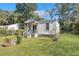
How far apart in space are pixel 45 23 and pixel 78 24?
0.34 meters

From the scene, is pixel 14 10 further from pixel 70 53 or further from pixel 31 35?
pixel 70 53

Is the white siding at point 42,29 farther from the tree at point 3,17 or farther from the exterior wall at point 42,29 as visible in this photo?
the tree at point 3,17

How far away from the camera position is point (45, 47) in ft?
15.6

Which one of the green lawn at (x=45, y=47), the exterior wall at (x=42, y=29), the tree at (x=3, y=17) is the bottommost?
the green lawn at (x=45, y=47)

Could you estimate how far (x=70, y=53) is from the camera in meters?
4.73

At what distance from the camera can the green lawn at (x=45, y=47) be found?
4.73m

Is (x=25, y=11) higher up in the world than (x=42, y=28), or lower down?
higher up

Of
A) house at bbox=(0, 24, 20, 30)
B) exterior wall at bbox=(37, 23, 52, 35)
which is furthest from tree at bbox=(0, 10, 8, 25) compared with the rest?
exterior wall at bbox=(37, 23, 52, 35)

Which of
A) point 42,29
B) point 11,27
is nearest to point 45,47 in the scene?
point 42,29

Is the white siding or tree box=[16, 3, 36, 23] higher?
tree box=[16, 3, 36, 23]

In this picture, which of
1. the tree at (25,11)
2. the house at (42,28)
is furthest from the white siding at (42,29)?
the tree at (25,11)

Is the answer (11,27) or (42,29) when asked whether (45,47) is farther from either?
(11,27)

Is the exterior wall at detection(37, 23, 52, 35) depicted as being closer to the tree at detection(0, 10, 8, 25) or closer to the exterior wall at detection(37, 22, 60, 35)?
the exterior wall at detection(37, 22, 60, 35)

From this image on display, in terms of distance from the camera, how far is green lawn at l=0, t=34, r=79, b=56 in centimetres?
473
